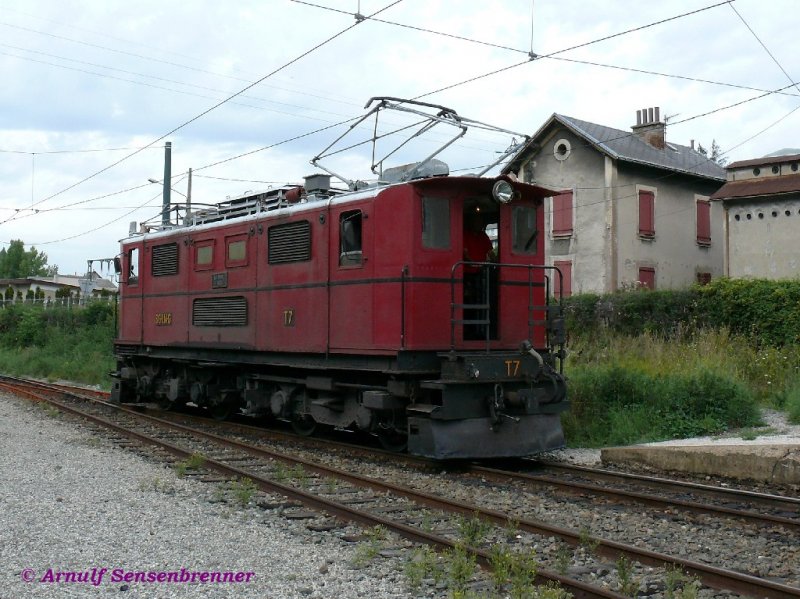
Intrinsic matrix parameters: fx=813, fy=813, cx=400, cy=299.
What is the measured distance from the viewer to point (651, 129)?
29438 mm

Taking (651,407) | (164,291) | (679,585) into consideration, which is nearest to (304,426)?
(164,291)

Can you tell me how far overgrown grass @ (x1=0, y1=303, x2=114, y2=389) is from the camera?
26.2m

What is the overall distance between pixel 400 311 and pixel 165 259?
6822mm

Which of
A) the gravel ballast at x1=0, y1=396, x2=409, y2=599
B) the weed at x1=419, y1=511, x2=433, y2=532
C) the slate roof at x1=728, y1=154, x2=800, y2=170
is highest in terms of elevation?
the slate roof at x1=728, y1=154, x2=800, y2=170

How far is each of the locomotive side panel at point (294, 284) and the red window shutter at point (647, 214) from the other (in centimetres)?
1819

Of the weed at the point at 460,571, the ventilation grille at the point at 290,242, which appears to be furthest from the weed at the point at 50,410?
the weed at the point at 460,571

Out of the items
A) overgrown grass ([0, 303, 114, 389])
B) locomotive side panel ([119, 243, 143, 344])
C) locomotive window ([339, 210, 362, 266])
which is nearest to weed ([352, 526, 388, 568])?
locomotive window ([339, 210, 362, 266])

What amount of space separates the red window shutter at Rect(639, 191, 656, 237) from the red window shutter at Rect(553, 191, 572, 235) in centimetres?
231

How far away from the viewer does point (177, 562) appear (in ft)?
19.1

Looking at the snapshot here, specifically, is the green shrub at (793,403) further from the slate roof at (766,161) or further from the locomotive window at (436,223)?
the slate roof at (766,161)

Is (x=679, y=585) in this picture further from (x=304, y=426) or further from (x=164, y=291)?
(x=164, y=291)

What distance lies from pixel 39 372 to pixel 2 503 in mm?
22378

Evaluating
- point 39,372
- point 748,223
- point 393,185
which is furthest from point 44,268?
point 393,185

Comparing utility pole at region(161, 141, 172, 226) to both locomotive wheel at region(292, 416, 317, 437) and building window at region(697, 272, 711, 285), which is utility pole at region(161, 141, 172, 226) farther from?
building window at region(697, 272, 711, 285)
